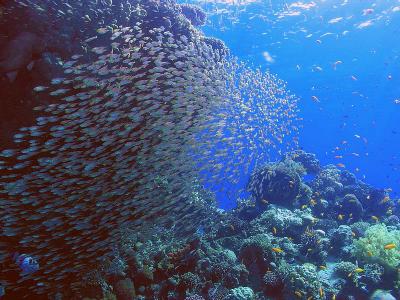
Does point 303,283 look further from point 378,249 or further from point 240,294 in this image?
point 378,249

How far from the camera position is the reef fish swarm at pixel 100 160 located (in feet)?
28.2

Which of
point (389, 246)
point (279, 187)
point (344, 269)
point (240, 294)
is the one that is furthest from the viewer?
point (279, 187)

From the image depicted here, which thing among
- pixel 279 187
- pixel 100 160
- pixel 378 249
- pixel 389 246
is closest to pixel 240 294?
pixel 100 160

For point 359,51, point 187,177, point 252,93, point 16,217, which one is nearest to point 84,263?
point 16,217

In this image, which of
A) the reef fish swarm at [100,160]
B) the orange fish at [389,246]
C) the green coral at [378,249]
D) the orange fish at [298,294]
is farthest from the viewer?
the green coral at [378,249]

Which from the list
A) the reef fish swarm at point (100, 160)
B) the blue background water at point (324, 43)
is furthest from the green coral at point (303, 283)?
the blue background water at point (324, 43)

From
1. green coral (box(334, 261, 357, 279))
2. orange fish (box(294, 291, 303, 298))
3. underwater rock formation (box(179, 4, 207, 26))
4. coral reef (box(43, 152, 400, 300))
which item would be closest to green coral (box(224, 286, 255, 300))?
coral reef (box(43, 152, 400, 300))

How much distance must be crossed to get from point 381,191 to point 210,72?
48.9ft

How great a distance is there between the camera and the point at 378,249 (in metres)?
Answer: 11.9

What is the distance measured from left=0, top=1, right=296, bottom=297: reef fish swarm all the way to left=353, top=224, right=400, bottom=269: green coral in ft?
19.6

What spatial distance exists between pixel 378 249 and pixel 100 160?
394 inches

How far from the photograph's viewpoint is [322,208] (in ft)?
59.4

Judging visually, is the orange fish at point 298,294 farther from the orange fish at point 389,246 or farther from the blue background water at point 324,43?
the blue background water at point 324,43

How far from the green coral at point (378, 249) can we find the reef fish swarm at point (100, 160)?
5985 mm
